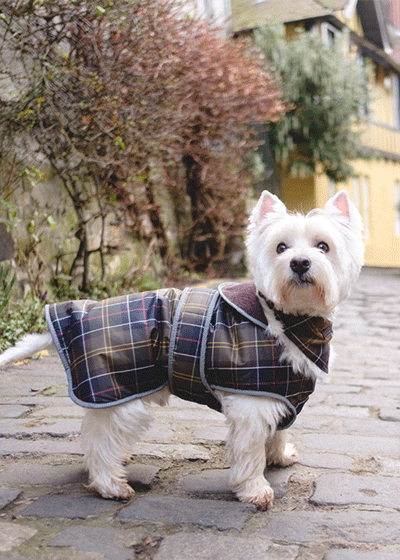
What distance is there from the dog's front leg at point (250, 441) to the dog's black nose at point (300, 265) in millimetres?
540

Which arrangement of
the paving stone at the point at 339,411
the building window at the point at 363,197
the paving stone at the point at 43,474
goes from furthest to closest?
the building window at the point at 363,197, the paving stone at the point at 339,411, the paving stone at the point at 43,474

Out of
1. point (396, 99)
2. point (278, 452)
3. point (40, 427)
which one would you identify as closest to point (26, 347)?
point (40, 427)

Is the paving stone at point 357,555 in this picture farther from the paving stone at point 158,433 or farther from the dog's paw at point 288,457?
the paving stone at point 158,433

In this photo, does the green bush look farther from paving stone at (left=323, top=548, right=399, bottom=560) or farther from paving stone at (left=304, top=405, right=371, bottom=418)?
paving stone at (left=323, top=548, right=399, bottom=560)

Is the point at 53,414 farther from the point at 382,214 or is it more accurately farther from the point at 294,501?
the point at 382,214

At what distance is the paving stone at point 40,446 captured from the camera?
2.83 metres

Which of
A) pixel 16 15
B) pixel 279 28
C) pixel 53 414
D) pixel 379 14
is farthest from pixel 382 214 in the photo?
pixel 53 414

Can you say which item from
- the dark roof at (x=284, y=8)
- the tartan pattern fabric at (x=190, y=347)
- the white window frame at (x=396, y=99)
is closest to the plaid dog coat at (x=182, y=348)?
the tartan pattern fabric at (x=190, y=347)

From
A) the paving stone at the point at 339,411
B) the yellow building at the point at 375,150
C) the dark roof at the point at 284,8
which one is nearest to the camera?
the paving stone at the point at 339,411

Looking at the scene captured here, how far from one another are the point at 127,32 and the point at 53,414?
4122 millimetres

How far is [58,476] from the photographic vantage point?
8.45ft

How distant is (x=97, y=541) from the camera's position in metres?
1.98

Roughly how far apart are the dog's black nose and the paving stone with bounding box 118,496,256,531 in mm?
949

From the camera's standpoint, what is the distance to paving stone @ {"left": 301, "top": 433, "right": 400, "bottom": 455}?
2891 mm
